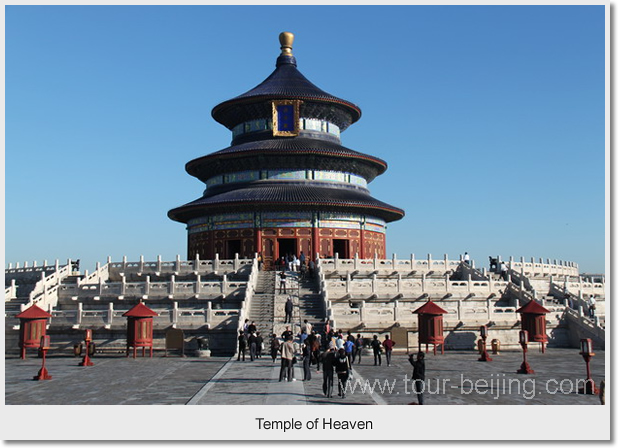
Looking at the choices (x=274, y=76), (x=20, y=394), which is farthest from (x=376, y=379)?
(x=274, y=76)

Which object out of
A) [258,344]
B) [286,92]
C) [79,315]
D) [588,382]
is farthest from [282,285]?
[286,92]

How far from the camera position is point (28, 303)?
121 ft

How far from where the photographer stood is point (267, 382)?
22.3 m

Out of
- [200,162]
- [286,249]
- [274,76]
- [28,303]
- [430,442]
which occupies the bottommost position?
[430,442]

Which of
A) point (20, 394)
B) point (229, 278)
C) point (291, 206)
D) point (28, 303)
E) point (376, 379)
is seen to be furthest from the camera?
point (291, 206)

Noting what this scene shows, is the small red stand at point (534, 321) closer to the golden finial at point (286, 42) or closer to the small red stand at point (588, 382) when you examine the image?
the small red stand at point (588, 382)

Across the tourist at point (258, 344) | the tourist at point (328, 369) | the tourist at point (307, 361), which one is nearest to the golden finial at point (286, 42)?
the tourist at point (258, 344)

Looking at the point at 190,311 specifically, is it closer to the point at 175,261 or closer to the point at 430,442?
the point at 175,261

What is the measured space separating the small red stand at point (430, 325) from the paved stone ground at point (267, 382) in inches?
39.7

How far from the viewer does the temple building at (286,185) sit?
52.3 m

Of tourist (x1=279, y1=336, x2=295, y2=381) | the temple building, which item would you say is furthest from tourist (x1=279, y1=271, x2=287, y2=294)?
tourist (x1=279, y1=336, x2=295, y2=381)

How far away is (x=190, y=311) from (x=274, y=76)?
109ft

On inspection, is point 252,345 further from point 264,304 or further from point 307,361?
point 264,304

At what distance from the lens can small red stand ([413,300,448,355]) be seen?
31.6 meters
